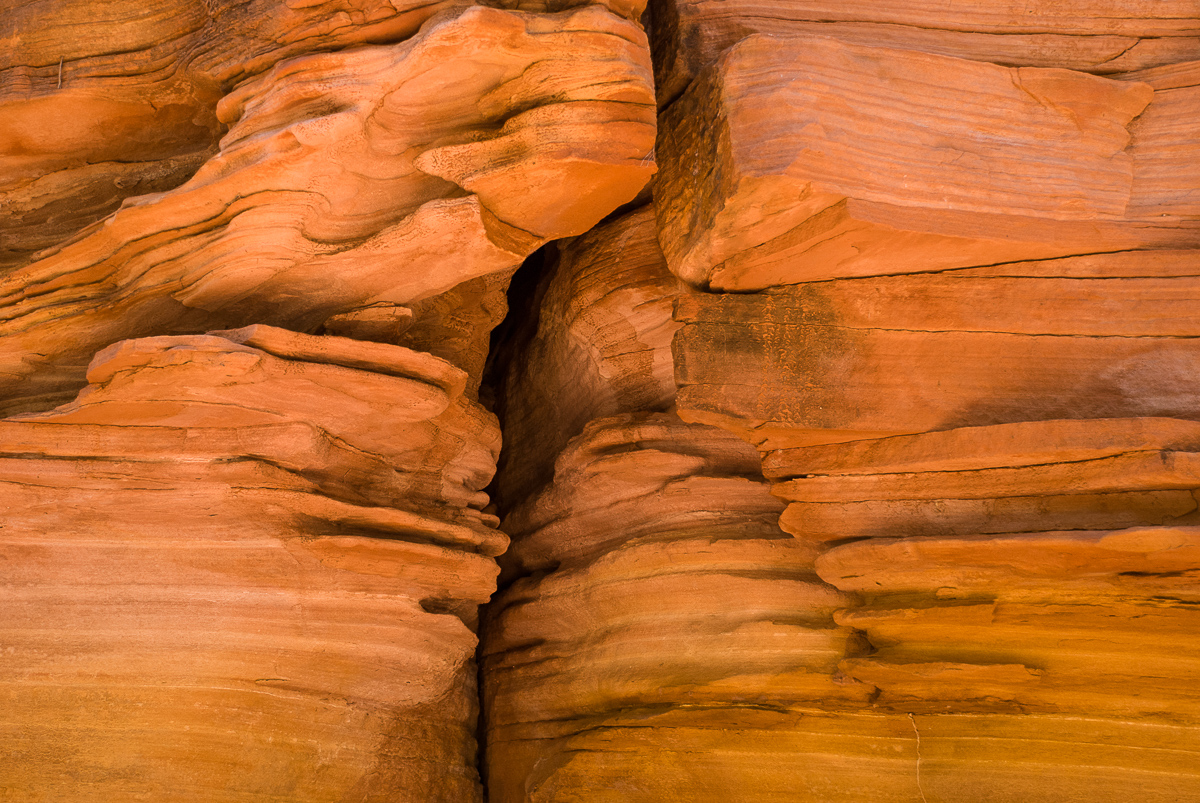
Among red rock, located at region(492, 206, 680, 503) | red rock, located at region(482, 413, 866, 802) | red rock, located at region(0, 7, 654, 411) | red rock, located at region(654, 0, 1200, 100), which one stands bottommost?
red rock, located at region(482, 413, 866, 802)

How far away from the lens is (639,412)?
4449mm

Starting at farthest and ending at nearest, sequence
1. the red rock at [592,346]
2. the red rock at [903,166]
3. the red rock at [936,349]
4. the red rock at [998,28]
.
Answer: the red rock at [592,346], the red rock at [998,28], the red rock at [936,349], the red rock at [903,166]

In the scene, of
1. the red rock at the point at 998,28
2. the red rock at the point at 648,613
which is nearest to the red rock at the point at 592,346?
the red rock at the point at 648,613

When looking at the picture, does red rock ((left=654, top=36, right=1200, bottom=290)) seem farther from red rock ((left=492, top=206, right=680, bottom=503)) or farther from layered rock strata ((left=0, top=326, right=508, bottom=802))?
layered rock strata ((left=0, top=326, right=508, bottom=802))

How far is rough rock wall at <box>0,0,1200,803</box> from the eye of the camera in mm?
3238

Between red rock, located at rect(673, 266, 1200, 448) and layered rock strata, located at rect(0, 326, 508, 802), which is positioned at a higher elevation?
red rock, located at rect(673, 266, 1200, 448)

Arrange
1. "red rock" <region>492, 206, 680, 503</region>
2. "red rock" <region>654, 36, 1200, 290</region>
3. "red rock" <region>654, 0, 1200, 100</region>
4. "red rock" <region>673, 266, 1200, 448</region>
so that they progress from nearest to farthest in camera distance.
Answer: "red rock" <region>654, 36, 1200, 290</region>, "red rock" <region>673, 266, 1200, 448</region>, "red rock" <region>654, 0, 1200, 100</region>, "red rock" <region>492, 206, 680, 503</region>

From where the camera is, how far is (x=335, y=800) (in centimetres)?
402

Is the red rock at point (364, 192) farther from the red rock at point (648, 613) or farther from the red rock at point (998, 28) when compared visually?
the red rock at point (648, 613)

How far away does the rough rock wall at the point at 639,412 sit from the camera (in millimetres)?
3238

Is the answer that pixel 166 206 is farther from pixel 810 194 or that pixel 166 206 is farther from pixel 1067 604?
pixel 1067 604

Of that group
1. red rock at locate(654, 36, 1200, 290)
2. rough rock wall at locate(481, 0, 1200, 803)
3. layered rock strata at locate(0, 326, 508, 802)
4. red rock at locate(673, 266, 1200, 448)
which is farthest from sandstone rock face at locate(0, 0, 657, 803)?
red rock at locate(673, 266, 1200, 448)

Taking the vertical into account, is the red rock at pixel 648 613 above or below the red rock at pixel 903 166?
below

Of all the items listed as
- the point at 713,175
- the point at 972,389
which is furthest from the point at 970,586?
the point at 713,175
